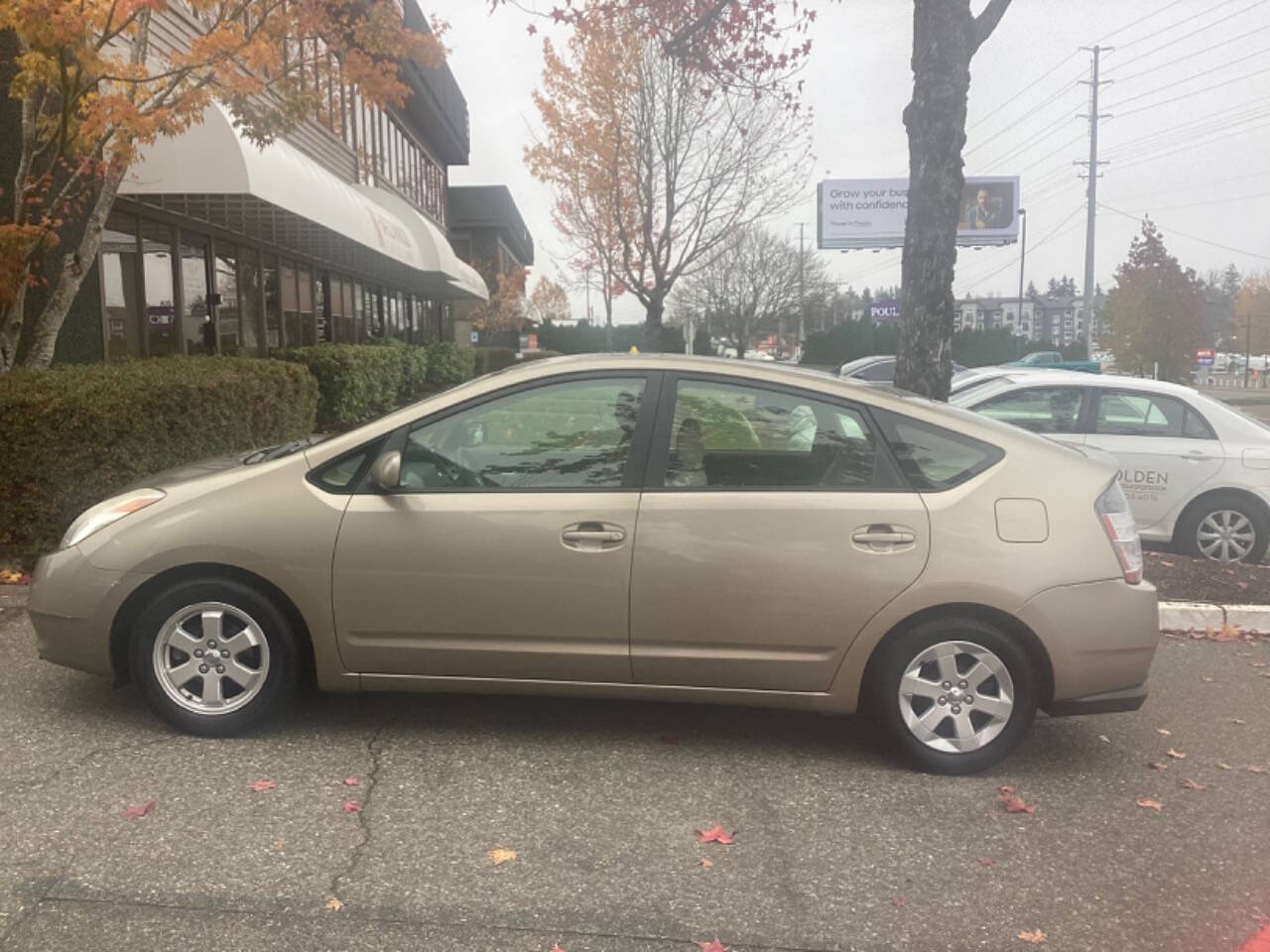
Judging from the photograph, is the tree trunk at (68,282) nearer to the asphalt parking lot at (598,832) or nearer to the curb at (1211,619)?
the asphalt parking lot at (598,832)

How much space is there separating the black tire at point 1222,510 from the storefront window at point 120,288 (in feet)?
33.3

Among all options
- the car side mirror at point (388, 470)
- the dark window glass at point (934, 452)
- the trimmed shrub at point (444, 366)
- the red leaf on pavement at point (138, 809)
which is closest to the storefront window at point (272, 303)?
the trimmed shrub at point (444, 366)

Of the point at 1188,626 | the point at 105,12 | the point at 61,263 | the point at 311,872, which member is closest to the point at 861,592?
the point at 311,872

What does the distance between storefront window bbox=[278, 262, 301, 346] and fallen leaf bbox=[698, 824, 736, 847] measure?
1530cm

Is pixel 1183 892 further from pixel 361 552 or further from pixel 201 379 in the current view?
pixel 201 379

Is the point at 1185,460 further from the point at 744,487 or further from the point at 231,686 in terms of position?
the point at 231,686

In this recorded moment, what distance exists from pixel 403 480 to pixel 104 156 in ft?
20.0

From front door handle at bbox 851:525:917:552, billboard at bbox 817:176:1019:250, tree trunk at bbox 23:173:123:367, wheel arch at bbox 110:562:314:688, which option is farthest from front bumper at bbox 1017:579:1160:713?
billboard at bbox 817:176:1019:250

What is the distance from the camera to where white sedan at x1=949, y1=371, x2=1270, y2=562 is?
8258mm

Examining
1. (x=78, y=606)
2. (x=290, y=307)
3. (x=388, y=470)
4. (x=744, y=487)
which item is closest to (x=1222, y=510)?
(x=744, y=487)

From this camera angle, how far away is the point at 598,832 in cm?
370

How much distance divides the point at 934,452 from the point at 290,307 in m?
16.0

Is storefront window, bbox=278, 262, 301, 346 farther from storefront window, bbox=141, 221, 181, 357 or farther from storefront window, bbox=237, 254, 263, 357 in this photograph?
storefront window, bbox=141, 221, 181, 357

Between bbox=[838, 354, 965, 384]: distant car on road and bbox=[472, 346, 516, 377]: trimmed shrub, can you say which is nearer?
bbox=[838, 354, 965, 384]: distant car on road
